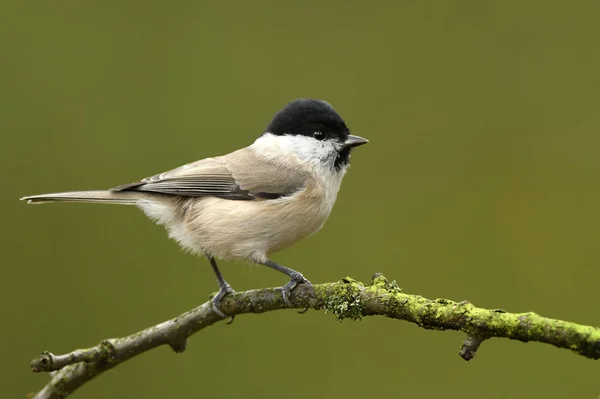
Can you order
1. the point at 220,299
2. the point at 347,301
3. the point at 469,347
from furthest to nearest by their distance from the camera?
the point at 220,299, the point at 347,301, the point at 469,347

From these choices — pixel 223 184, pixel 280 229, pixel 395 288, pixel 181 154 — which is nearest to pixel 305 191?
pixel 280 229

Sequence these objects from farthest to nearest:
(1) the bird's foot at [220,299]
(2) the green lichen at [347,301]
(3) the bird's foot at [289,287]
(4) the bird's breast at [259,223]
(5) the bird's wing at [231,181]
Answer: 1. (5) the bird's wing at [231,181]
2. (4) the bird's breast at [259,223]
3. (1) the bird's foot at [220,299]
4. (3) the bird's foot at [289,287]
5. (2) the green lichen at [347,301]

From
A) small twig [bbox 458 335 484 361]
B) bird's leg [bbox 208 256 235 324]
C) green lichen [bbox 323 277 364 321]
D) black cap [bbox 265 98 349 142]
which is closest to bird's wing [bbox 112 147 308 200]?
black cap [bbox 265 98 349 142]

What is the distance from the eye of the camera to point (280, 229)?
2469 mm

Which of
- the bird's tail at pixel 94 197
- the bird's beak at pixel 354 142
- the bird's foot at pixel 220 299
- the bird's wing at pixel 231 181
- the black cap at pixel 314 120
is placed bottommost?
the bird's foot at pixel 220 299

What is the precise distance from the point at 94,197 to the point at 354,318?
1.34m

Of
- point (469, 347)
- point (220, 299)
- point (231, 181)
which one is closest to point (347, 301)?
point (469, 347)

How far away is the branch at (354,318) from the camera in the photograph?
1.32 metres

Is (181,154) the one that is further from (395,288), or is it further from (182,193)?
(395,288)

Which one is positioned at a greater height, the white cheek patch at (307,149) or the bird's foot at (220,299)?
the white cheek patch at (307,149)

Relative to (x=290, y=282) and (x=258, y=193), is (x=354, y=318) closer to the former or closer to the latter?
(x=290, y=282)

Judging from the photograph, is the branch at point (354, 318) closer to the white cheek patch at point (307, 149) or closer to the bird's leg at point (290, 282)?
the bird's leg at point (290, 282)

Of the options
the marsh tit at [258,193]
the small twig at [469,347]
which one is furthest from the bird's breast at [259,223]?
the small twig at [469,347]

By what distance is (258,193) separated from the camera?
8.62 ft
